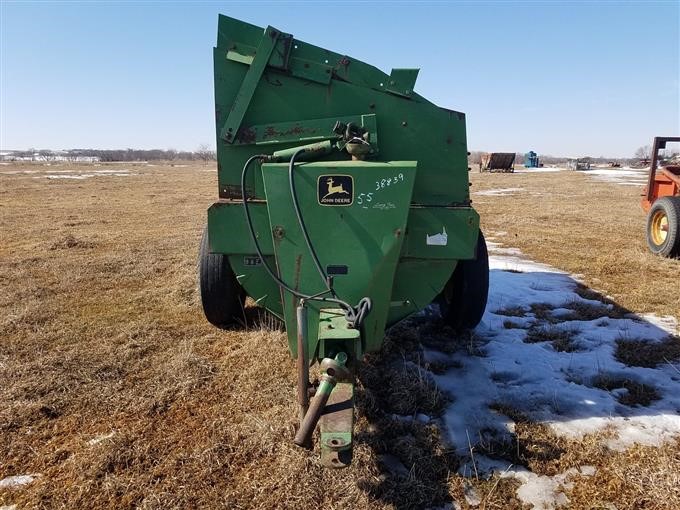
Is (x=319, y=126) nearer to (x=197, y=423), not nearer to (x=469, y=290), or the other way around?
(x=469, y=290)

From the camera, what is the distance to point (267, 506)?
2258 millimetres

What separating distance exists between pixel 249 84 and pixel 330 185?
4.08 ft

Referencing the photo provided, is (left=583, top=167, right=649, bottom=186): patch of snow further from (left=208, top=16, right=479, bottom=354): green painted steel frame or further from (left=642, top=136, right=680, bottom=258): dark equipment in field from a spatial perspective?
(left=208, top=16, right=479, bottom=354): green painted steel frame

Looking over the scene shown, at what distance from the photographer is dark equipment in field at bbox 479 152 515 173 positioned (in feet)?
141

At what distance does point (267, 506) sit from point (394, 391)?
1242 millimetres

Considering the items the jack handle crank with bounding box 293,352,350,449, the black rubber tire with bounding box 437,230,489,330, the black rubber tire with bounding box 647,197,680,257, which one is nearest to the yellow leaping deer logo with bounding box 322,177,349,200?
the jack handle crank with bounding box 293,352,350,449

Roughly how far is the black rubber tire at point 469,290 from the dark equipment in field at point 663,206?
4.95 m

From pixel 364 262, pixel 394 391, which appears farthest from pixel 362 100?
pixel 394 391

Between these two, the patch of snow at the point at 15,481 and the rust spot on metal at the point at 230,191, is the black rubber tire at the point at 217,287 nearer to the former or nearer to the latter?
the rust spot on metal at the point at 230,191

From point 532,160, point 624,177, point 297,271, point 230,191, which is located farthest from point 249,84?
point 532,160

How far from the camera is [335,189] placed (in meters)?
2.73

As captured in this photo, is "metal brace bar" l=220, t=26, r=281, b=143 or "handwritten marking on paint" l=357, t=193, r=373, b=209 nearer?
"handwritten marking on paint" l=357, t=193, r=373, b=209

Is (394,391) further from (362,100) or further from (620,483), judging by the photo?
(362,100)

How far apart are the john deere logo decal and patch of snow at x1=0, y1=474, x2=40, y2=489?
2060 mm
